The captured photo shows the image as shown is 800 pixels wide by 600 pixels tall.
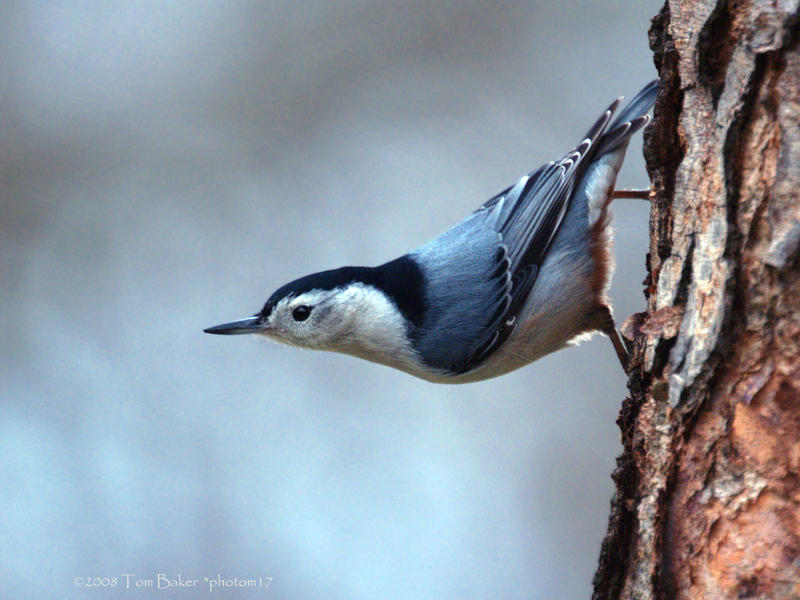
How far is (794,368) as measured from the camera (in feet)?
3.54

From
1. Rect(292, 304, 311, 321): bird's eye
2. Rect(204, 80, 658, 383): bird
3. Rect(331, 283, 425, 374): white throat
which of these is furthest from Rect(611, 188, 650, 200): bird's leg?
Rect(292, 304, 311, 321): bird's eye

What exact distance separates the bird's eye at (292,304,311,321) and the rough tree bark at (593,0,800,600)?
45.4 inches

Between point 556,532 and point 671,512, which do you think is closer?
point 671,512

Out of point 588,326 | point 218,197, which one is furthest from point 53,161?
point 588,326

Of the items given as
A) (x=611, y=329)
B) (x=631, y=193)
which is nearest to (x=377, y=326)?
(x=611, y=329)

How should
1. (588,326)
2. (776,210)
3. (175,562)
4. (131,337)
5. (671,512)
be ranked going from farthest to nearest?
(131,337) < (175,562) < (588,326) < (671,512) < (776,210)

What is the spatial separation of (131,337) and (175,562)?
0.90 m

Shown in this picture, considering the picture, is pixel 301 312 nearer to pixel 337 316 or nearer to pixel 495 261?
pixel 337 316

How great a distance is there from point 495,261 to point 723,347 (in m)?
1.15

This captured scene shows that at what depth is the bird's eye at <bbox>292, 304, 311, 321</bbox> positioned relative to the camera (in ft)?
7.45

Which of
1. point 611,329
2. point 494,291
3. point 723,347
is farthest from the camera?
point 611,329

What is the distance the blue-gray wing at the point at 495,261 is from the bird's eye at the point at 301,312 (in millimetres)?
308

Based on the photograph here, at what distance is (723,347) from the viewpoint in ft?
3.71

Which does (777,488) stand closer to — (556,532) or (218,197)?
(556,532)
